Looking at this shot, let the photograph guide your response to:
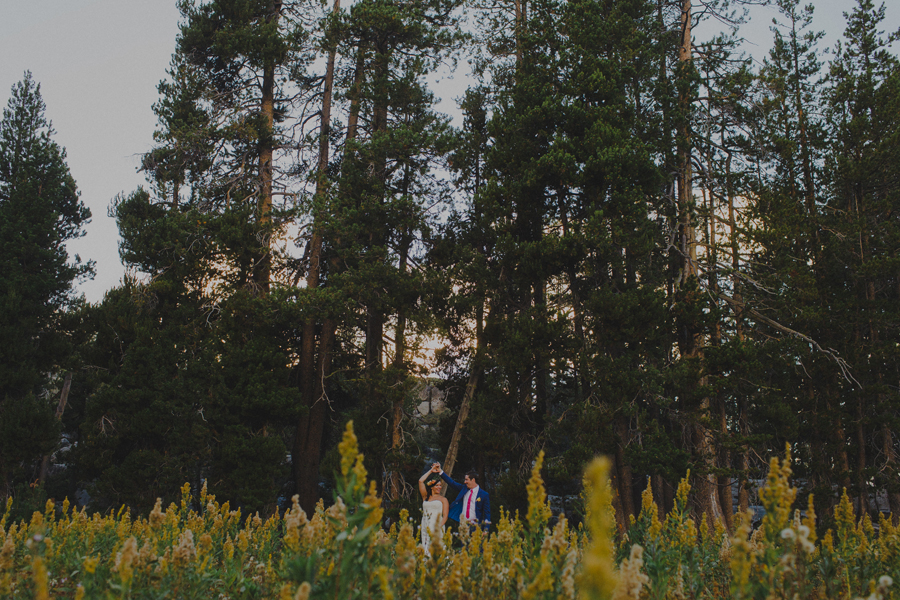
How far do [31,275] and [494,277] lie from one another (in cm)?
1392

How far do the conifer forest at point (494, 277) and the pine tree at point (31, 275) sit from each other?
0.34 feet

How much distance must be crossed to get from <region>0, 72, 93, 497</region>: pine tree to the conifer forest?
10 centimetres

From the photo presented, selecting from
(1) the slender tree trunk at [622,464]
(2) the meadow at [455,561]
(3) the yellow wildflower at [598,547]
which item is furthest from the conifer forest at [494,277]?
(3) the yellow wildflower at [598,547]

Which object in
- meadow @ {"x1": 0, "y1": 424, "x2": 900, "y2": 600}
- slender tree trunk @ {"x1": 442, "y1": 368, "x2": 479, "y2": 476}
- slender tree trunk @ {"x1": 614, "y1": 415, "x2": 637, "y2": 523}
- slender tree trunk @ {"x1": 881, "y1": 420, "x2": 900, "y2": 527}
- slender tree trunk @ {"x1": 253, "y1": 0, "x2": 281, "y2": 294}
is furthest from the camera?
slender tree trunk @ {"x1": 253, "y1": 0, "x2": 281, "y2": 294}

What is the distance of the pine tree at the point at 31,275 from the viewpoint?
15.2 m

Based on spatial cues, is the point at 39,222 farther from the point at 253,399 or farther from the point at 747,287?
the point at 747,287

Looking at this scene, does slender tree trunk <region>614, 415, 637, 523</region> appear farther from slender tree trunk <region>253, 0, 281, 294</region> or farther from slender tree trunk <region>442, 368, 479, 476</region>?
slender tree trunk <region>253, 0, 281, 294</region>

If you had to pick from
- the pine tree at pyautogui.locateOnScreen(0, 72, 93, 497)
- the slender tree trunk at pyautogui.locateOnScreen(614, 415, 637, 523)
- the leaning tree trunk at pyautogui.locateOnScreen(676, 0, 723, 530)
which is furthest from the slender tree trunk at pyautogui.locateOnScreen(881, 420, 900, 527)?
the pine tree at pyautogui.locateOnScreen(0, 72, 93, 497)

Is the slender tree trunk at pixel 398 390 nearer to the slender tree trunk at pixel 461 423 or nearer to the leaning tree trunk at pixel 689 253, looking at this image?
the slender tree trunk at pixel 461 423

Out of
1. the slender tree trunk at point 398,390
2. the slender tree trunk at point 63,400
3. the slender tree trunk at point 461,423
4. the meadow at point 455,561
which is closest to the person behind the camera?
the meadow at point 455,561

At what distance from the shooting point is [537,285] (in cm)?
1584

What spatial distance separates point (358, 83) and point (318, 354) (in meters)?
8.31

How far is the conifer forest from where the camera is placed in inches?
516

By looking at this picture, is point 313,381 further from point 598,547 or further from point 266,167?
Result: point 598,547
